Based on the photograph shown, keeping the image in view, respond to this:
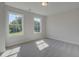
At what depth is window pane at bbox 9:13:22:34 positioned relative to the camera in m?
4.55

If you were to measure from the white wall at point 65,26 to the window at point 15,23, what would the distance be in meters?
2.55

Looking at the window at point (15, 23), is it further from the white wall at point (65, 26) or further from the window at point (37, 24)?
the white wall at point (65, 26)

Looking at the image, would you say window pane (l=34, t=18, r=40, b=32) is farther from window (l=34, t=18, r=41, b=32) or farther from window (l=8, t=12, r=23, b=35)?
window (l=8, t=12, r=23, b=35)

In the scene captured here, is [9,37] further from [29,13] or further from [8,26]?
[29,13]

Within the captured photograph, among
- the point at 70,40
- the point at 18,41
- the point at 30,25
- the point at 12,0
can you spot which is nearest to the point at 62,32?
the point at 70,40

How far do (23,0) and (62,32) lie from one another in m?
3.58

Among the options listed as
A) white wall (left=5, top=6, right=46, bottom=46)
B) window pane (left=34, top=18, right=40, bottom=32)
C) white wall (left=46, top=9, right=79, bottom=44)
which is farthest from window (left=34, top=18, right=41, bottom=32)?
white wall (left=46, top=9, right=79, bottom=44)

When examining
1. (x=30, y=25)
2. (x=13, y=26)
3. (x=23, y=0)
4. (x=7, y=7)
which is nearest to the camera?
(x=23, y=0)

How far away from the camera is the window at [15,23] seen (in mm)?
4555

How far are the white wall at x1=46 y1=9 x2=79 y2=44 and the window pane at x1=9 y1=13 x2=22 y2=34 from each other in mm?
2628

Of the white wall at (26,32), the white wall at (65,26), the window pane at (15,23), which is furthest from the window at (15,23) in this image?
the white wall at (65,26)

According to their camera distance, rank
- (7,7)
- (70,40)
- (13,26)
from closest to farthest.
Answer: (7,7)
(13,26)
(70,40)

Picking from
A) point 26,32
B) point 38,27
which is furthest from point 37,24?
point 26,32

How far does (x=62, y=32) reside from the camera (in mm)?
5770
